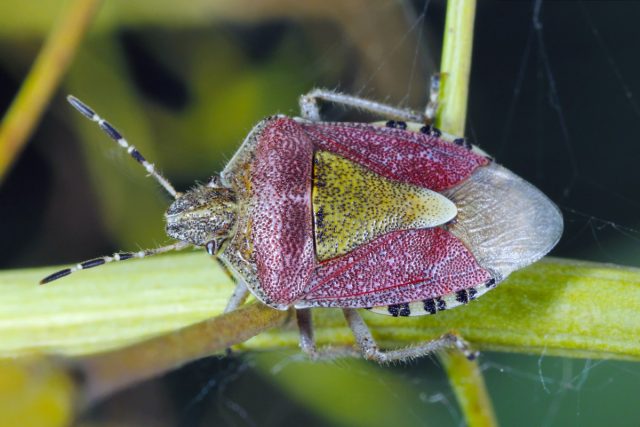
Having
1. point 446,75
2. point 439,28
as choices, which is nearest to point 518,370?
point 446,75

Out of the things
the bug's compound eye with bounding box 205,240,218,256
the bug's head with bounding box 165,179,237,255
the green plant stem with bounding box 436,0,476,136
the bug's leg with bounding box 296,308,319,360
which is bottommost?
the bug's leg with bounding box 296,308,319,360

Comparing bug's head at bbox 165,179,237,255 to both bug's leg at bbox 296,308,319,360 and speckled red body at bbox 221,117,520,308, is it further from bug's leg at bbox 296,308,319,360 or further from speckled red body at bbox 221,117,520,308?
bug's leg at bbox 296,308,319,360

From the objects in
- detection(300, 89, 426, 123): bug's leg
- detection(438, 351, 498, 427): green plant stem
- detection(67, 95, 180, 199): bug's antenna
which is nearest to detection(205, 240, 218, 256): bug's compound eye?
detection(67, 95, 180, 199): bug's antenna

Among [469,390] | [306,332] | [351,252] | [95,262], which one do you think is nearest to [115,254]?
[95,262]

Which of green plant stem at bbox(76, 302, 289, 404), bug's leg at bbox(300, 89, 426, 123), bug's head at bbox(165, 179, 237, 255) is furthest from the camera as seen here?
bug's leg at bbox(300, 89, 426, 123)

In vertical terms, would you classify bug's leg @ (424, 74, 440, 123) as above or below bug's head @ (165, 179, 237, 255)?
above

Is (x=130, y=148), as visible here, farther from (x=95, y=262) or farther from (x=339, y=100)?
(x=339, y=100)
